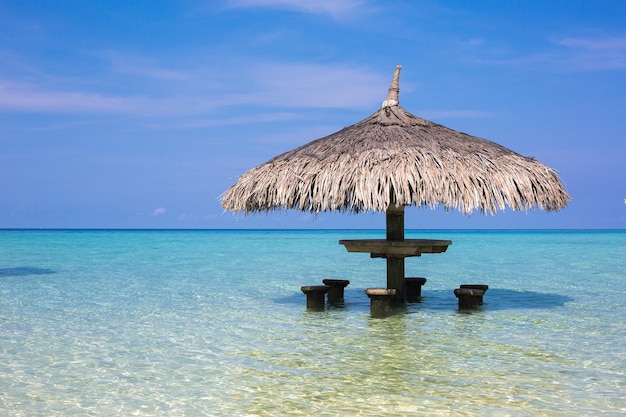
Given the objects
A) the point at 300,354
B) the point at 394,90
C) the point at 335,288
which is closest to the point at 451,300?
the point at 335,288

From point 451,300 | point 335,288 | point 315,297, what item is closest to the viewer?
point 315,297

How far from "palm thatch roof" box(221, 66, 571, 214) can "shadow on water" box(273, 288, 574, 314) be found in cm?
153

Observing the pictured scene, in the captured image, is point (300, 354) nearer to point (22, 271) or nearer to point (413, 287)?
point (413, 287)

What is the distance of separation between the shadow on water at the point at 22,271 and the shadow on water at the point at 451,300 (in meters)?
7.20

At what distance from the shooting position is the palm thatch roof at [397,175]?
7.75 m

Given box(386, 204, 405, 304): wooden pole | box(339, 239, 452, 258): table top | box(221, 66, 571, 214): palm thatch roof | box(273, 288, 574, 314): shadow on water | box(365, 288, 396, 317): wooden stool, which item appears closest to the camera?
box(221, 66, 571, 214): palm thatch roof

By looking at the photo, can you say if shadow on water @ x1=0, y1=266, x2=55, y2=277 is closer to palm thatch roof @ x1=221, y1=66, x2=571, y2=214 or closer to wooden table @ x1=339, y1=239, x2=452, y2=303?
palm thatch roof @ x1=221, y1=66, x2=571, y2=214

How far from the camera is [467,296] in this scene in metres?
8.70

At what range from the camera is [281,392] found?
16.3ft

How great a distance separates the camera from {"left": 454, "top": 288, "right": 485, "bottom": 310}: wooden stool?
28.1ft

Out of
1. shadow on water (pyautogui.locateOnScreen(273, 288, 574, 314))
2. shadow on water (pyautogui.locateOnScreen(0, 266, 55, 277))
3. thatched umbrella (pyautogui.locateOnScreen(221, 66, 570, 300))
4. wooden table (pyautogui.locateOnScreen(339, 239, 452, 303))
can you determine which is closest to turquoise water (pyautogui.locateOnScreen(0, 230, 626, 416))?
shadow on water (pyautogui.locateOnScreen(273, 288, 574, 314))

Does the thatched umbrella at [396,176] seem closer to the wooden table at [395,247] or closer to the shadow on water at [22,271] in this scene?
the wooden table at [395,247]

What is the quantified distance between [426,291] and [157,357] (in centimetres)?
634

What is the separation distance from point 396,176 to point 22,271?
11577 mm
